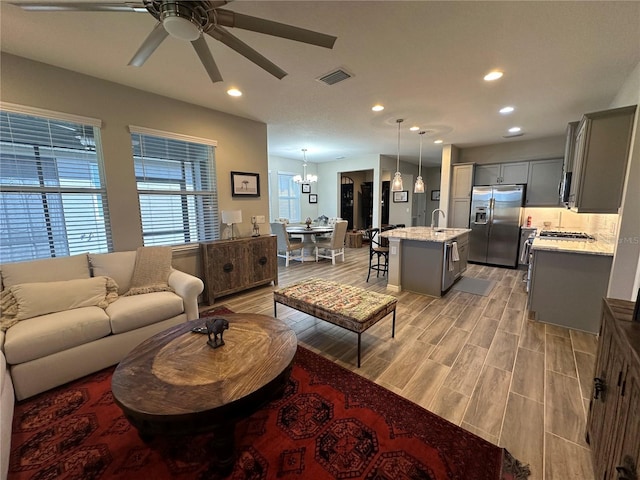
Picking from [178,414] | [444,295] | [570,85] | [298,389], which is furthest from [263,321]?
[570,85]

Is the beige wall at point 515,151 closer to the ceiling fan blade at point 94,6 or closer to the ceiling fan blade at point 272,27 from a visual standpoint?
the ceiling fan blade at point 272,27

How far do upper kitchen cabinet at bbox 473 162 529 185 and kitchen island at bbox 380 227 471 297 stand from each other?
2418 millimetres

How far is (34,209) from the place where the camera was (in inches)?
100

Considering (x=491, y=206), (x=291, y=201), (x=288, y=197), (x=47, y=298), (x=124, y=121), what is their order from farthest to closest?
(x=291, y=201) → (x=288, y=197) → (x=491, y=206) → (x=124, y=121) → (x=47, y=298)

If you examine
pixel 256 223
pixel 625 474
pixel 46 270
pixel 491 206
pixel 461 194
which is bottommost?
pixel 625 474

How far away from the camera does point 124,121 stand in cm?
298

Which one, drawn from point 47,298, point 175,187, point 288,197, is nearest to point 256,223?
point 175,187

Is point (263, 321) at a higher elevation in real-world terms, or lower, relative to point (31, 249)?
lower

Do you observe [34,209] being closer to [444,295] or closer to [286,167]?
[444,295]

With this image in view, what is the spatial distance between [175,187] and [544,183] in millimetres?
6739

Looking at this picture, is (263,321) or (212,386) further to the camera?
(263,321)

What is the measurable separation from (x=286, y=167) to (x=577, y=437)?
7.52 metres

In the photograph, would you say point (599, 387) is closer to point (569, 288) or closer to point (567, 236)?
point (569, 288)

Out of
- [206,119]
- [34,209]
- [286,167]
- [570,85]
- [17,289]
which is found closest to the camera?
[17,289]
